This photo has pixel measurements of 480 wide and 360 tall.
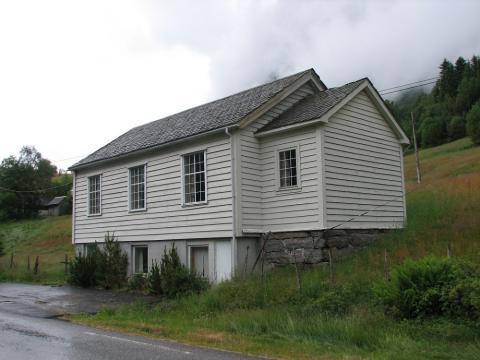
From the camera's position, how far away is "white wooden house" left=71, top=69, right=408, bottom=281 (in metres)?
15.8

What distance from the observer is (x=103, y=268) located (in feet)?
65.1

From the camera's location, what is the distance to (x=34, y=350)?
836cm

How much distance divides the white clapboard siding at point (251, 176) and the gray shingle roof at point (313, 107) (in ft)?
1.06

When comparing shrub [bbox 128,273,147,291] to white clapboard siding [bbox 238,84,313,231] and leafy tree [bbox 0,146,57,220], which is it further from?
leafy tree [bbox 0,146,57,220]

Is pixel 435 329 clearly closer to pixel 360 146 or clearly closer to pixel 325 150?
pixel 325 150

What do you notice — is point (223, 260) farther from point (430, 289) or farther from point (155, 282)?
point (430, 289)

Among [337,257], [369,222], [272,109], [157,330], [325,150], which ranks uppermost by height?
[272,109]

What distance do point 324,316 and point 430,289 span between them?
2016 millimetres

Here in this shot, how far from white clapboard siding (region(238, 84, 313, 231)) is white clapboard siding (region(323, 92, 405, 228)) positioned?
2260 mm

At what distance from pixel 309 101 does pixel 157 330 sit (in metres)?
9.85

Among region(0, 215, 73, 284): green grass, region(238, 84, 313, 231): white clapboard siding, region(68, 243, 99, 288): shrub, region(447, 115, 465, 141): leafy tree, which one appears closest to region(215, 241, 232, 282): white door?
region(238, 84, 313, 231): white clapboard siding

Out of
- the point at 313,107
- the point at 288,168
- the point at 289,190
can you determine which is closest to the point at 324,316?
the point at 289,190

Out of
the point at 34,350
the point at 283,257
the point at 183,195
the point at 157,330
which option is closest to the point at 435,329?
the point at 157,330

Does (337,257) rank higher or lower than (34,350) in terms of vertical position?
higher
